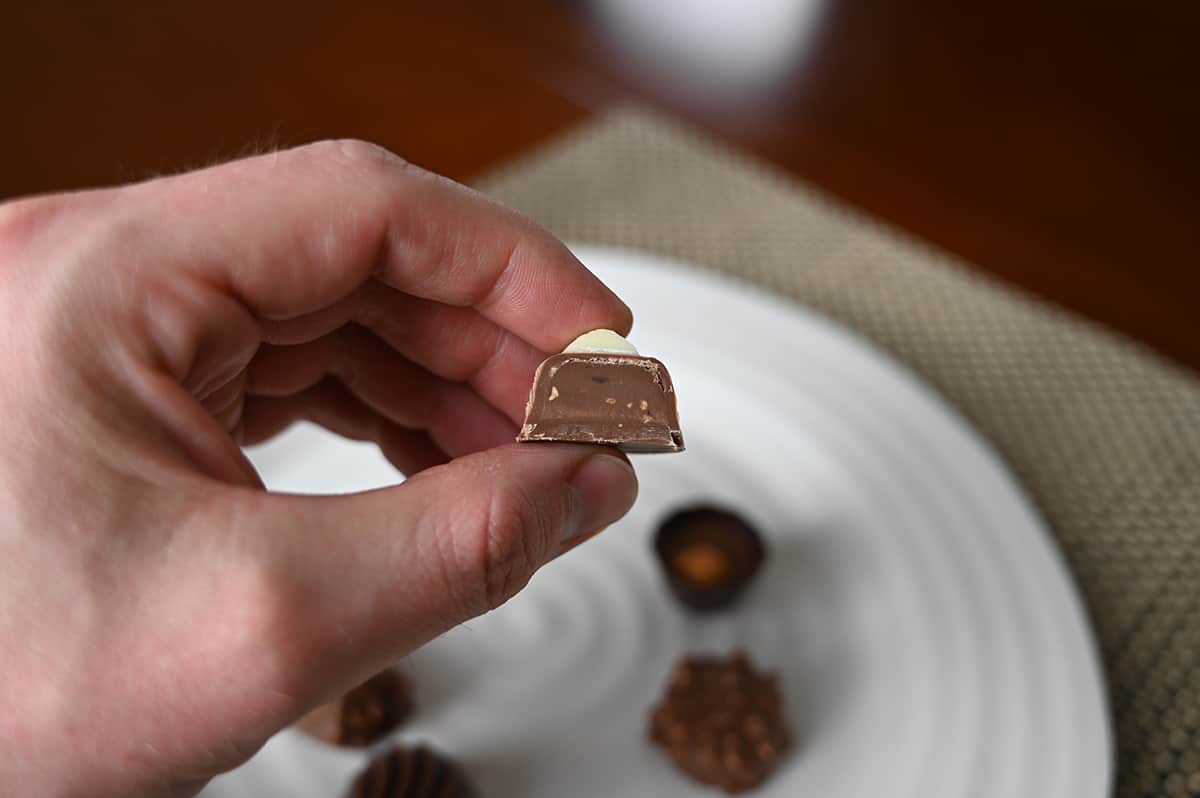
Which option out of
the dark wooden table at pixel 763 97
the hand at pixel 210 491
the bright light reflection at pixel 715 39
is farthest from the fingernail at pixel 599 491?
the bright light reflection at pixel 715 39

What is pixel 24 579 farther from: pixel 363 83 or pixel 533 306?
pixel 363 83

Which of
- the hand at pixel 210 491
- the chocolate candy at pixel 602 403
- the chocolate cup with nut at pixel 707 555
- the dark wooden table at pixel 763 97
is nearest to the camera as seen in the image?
→ the hand at pixel 210 491

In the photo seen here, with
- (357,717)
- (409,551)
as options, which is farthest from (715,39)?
(409,551)

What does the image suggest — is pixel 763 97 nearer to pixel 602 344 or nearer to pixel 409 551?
pixel 602 344

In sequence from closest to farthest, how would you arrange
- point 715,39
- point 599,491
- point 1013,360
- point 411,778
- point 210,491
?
1. point 210,491
2. point 599,491
3. point 411,778
4. point 1013,360
5. point 715,39

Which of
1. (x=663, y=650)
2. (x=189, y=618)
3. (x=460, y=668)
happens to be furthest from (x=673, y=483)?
(x=189, y=618)

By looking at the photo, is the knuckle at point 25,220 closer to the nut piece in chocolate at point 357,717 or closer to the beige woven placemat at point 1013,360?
the nut piece in chocolate at point 357,717

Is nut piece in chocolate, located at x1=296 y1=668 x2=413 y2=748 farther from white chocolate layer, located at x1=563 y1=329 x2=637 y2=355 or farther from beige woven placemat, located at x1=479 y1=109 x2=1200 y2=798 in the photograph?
beige woven placemat, located at x1=479 y1=109 x2=1200 y2=798
